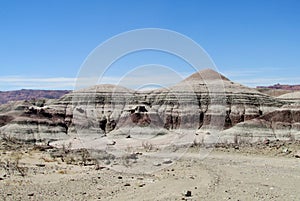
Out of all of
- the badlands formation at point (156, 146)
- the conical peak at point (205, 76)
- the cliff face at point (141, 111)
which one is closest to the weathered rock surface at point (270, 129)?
the badlands formation at point (156, 146)

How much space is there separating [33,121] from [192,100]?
100ft

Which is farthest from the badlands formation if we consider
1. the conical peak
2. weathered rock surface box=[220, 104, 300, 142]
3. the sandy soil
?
the conical peak

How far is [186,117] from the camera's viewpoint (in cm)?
7644

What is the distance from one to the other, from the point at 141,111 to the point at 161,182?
56.4 meters

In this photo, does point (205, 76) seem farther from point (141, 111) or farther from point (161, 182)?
point (161, 182)

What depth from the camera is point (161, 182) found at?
Answer: 17.2m

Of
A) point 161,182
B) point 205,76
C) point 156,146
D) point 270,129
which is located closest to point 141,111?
point 270,129

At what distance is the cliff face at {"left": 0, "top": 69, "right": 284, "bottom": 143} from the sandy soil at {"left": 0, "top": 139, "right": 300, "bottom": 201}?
40.5 m

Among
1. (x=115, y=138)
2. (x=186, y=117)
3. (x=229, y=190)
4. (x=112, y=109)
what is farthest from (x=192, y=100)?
(x=229, y=190)

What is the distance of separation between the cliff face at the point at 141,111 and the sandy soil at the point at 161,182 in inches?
1596

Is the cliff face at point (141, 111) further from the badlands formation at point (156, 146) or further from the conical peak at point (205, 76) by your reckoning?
the conical peak at point (205, 76)

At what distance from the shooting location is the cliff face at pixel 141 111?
6594 centimetres

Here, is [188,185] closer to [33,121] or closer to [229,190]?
[229,190]

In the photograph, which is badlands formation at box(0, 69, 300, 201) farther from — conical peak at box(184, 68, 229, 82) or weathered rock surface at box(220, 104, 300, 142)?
conical peak at box(184, 68, 229, 82)
